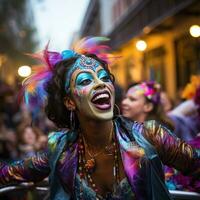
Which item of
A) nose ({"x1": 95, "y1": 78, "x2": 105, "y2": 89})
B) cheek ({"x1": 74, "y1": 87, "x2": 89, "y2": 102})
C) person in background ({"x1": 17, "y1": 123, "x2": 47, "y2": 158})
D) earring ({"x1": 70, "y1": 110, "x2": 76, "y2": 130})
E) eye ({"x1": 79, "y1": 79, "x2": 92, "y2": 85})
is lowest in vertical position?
person in background ({"x1": 17, "y1": 123, "x2": 47, "y2": 158})

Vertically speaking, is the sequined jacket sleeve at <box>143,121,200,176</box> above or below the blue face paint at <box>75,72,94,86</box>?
below

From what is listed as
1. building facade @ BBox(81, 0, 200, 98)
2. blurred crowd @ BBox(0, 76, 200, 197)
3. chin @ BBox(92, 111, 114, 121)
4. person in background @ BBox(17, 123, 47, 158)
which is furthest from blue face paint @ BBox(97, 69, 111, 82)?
building facade @ BBox(81, 0, 200, 98)

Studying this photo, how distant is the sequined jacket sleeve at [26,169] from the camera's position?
2.65m

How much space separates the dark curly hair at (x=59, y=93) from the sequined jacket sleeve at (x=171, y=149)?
371 mm

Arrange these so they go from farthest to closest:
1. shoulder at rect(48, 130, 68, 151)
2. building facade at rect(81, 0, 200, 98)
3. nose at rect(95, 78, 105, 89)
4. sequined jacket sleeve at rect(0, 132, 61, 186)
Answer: building facade at rect(81, 0, 200, 98)
sequined jacket sleeve at rect(0, 132, 61, 186)
shoulder at rect(48, 130, 68, 151)
nose at rect(95, 78, 105, 89)

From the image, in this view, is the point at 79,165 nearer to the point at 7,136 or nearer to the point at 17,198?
the point at 17,198

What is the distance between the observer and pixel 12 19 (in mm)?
30328

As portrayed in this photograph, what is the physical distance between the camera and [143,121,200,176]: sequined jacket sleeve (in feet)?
7.82

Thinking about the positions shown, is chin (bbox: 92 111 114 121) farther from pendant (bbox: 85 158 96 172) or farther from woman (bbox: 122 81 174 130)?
woman (bbox: 122 81 174 130)

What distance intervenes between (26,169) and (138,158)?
670mm

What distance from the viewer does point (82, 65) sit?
8.35ft

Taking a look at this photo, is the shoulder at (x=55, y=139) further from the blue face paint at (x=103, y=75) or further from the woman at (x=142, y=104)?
the woman at (x=142, y=104)

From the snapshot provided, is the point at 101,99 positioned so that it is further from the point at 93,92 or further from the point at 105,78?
the point at 105,78

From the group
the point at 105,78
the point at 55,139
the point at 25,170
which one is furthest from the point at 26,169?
the point at 105,78
